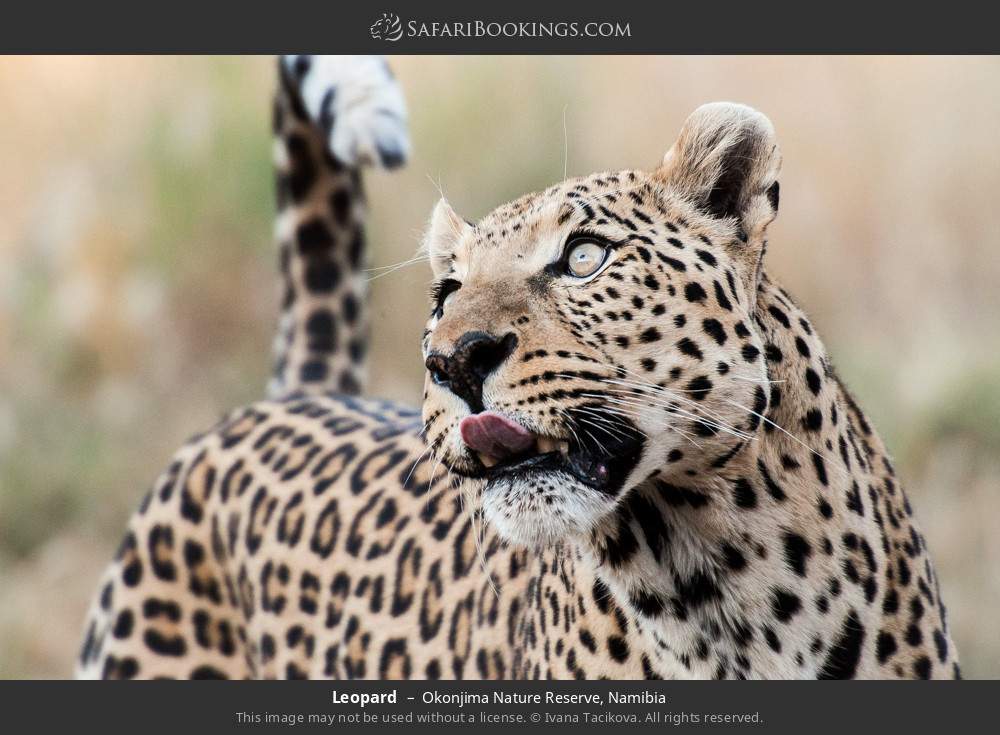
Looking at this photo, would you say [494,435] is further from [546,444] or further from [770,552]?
[770,552]

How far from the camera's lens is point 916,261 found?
9.48 m

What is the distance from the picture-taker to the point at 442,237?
3984mm

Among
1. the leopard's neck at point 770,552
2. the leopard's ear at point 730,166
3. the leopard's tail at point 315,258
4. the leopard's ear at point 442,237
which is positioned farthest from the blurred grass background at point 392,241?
the leopard's ear at point 730,166

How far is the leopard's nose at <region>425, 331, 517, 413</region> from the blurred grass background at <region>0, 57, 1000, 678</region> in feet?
17.9

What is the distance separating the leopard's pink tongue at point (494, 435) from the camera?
322 cm

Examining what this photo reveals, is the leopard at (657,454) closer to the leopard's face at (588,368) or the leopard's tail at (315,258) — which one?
the leopard's face at (588,368)

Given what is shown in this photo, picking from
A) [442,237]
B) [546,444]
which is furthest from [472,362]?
[442,237]

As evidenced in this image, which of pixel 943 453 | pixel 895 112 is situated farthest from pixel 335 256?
pixel 895 112

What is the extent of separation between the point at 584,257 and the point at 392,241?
674 cm

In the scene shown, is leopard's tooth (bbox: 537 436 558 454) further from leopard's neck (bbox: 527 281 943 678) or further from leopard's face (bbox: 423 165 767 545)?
leopard's neck (bbox: 527 281 943 678)

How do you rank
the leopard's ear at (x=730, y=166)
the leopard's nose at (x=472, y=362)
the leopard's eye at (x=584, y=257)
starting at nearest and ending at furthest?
the leopard's nose at (x=472, y=362)
the leopard's eye at (x=584, y=257)
the leopard's ear at (x=730, y=166)
